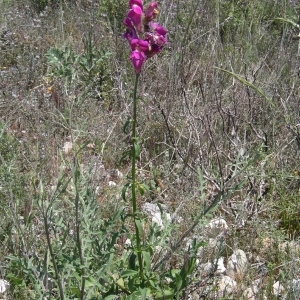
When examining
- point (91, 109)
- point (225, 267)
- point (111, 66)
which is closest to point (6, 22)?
point (111, 66)

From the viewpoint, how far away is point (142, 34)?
1.87 m

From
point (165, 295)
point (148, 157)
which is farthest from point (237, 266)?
point (148, 157)

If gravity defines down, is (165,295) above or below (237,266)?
above

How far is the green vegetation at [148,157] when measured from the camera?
1.92 metres

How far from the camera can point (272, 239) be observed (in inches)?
101

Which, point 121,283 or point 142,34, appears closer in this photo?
Result: point 142,34

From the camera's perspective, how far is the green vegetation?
192 cm

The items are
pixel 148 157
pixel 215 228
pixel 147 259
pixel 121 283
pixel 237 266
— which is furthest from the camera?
pixel 148 157

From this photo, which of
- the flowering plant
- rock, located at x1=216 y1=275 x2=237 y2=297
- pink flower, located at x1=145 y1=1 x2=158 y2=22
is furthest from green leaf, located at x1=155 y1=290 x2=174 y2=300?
pink flower, located at x1=145 y1=1 x2=158 y2=22

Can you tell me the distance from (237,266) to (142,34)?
44.8 inches

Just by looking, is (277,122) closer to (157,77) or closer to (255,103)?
(255,103)

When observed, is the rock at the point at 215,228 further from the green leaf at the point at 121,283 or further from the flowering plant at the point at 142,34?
the flowering plant at the point at 142,34

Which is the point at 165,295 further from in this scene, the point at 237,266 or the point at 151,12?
the point at 151,12

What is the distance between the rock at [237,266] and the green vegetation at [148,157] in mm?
34
